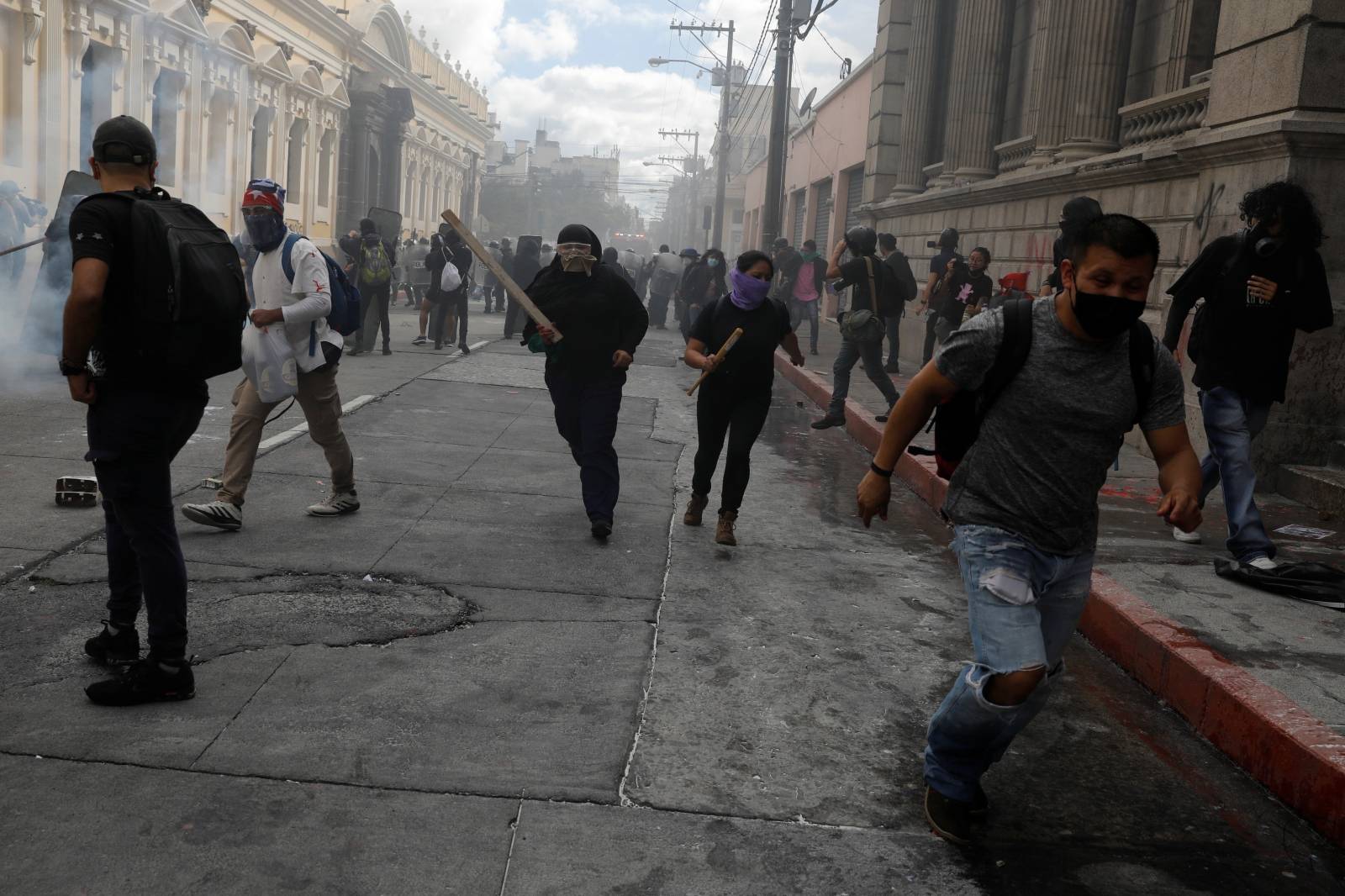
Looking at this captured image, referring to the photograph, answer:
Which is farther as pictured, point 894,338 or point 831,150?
point 831,150

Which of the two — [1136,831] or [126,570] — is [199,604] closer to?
[126,570]

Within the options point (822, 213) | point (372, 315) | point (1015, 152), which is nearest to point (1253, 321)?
point (1015, 152)

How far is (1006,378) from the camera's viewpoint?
3.39 m

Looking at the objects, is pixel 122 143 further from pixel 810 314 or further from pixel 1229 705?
pixel 810 314

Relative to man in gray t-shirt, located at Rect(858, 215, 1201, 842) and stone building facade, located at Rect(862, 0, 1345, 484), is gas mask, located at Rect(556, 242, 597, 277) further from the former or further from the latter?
stone building facade, located at Rect(862, 0, 1345, 484)

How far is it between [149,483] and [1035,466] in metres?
2.68

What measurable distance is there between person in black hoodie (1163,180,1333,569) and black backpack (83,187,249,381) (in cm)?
469

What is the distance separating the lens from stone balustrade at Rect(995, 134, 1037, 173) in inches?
647

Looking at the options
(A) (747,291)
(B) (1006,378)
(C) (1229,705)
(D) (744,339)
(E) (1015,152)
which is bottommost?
(C) (1229,705)

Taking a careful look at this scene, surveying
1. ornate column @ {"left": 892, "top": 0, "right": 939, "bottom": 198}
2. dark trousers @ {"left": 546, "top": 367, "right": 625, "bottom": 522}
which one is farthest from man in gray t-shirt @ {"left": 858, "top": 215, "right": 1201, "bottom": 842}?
ornate column @ {"left": 892, "top": 0, "right": 939, "bottom": 198}

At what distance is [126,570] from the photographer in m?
4.33

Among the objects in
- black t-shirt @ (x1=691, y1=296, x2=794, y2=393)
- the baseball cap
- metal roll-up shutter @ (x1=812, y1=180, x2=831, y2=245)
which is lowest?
black t-shirt @ (x1=691, y1=296, x2=794, y2=393)

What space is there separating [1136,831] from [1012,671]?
2.47 feet

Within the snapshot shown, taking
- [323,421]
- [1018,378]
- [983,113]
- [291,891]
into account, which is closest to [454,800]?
[291,891]
